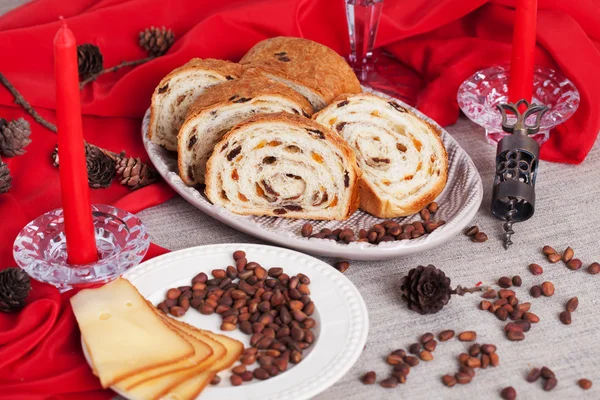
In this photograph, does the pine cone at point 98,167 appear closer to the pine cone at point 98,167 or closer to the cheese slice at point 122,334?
the pine cone at point 98,167

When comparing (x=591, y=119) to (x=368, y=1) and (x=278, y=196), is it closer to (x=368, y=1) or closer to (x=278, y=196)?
(x=368, y=1)

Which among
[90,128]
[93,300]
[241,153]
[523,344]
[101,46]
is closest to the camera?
[93,300]

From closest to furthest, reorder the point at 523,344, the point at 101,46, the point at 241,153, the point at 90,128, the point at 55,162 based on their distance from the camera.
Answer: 1. the point at 523,344
2. the point at 241,153
3. the point at 55,162
4. the point at 90,128
5. the point at 101,46

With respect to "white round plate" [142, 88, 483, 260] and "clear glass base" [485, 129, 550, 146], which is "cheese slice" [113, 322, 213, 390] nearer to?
"white round plate" [142, 88, 483, 260]

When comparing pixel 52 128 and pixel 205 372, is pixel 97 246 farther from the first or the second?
pixel 52 128

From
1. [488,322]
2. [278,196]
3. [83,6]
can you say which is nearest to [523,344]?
[488,322]

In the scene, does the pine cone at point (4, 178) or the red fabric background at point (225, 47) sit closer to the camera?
the pine cone at point (4, 178)

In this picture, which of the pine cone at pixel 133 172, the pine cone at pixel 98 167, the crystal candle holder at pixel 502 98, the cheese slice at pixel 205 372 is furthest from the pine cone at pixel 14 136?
the crystal candle holder at pixel 502 98
